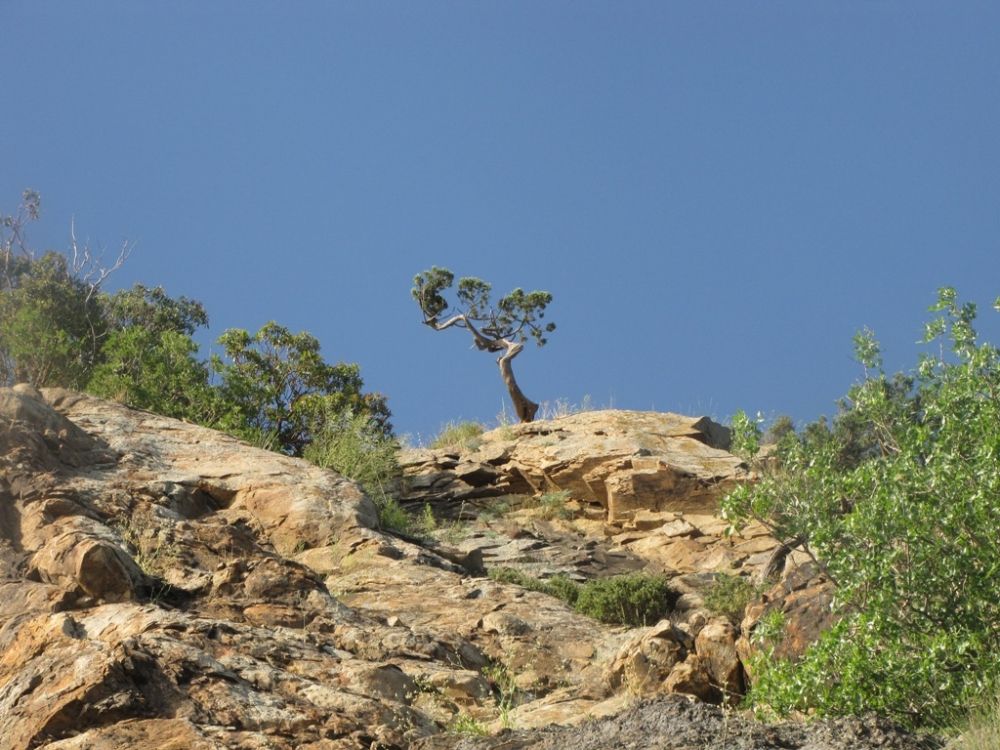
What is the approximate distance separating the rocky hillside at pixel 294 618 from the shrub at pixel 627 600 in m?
0.57

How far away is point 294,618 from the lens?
1034 cm

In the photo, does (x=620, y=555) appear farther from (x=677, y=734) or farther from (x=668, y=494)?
(x=677, y=734)

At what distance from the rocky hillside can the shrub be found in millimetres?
575

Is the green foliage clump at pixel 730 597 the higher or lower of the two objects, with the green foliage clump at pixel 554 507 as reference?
lower

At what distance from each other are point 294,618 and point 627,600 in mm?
7237

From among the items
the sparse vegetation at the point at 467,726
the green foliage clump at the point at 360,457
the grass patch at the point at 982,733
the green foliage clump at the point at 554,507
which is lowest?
the grass patch at the point at 982,733

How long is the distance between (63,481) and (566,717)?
6.53 m

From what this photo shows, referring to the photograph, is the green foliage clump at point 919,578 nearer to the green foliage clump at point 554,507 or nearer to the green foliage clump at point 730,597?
the green foliage clump at point 730,597

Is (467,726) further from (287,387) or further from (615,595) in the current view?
(287,387)

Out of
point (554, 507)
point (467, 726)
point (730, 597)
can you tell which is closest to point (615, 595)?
point (730, 597)

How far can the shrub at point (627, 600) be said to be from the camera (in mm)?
16234

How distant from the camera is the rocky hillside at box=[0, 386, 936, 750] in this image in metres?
7.23

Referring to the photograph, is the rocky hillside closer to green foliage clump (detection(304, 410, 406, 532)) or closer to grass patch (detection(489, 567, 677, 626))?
grass patch (detection(489, 567, 677, 626))

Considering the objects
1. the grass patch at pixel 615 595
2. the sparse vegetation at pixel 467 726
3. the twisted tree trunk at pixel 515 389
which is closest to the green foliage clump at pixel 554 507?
the grass patch at pixel 615 595
